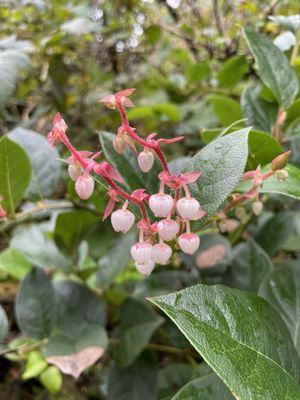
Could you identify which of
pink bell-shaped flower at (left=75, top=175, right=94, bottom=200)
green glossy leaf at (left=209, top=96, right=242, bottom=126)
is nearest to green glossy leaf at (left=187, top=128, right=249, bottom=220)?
pink bell-shaped flower at (left=75, top=175, right=94, bottom=200)

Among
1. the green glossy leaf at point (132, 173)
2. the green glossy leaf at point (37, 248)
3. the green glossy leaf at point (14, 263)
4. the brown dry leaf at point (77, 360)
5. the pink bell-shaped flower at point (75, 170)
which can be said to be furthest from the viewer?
the green glossy leaf at point (14, 263)

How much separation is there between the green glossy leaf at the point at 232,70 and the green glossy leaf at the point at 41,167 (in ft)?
1.63

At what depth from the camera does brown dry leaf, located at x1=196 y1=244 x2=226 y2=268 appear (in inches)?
36.8

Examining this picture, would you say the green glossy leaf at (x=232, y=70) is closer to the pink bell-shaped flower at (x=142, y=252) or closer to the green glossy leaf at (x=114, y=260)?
the green glossy leaf at (x=114, y=260)

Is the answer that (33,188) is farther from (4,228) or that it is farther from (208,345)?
(208,345)

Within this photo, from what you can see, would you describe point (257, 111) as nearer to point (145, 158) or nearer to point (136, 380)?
point (145, 158)

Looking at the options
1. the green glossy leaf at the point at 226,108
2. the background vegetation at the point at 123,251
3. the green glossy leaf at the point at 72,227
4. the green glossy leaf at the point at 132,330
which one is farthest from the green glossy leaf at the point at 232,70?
the green glossy leaf at the point at 132,330

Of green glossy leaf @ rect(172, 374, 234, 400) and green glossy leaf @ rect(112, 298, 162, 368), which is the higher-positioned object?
green glossy leaf @ rect(172, 374, 234, 400)

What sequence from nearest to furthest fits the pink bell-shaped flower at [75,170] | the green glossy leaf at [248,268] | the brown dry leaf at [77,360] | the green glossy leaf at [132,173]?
the pink bell-shaped flower at [75,170] < the green glossy leaf at [132,173] < the brown dry leaf at [77,360] < the green glossy leaf at [248,268]

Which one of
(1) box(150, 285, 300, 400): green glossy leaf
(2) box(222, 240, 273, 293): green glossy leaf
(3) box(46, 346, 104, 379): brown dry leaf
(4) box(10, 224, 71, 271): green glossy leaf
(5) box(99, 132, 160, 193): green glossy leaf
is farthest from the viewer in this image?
(4) box(10, 224, 71, 271): green glossy leaf

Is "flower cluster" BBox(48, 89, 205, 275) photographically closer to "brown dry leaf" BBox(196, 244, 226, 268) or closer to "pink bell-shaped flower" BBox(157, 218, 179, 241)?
"pink bell-shaped flower" BBox(157, 218, 179, 241)

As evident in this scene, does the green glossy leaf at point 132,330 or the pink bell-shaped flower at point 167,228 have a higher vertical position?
the pink bell-shaped flower at point 167,228

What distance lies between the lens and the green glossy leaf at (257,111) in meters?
0.85

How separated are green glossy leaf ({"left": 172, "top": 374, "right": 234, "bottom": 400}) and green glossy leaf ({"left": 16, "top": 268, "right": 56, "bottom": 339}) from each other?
0.45 m
